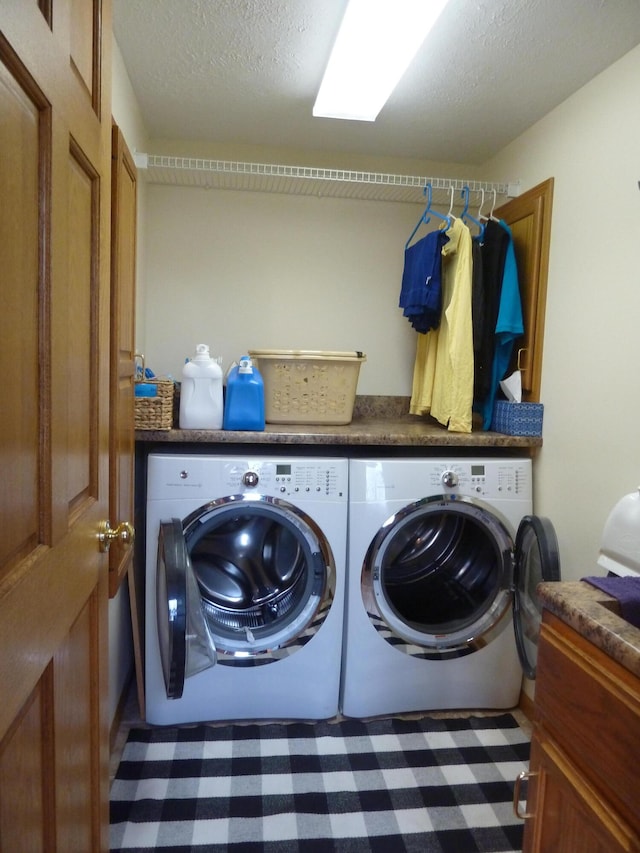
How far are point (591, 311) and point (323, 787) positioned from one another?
5.83ft

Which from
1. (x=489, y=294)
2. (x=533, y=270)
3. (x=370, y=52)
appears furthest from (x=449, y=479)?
(x=370, y=52)

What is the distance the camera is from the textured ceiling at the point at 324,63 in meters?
1.52

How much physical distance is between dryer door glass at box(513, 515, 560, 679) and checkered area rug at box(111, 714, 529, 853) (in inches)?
16.7

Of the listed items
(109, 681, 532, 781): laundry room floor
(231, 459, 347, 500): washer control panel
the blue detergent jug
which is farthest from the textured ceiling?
(109, 681, 532, 781): laundry room floor

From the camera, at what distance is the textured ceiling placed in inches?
60.0

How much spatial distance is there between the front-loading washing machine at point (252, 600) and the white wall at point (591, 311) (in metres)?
0.80

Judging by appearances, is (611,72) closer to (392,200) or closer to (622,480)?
(392,200)

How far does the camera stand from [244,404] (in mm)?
2018

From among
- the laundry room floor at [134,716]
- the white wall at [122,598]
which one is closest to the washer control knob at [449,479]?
the laundry room floor at [134,716]

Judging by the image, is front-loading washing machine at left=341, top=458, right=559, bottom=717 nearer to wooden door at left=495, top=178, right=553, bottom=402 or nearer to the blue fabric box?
the blue fabric box

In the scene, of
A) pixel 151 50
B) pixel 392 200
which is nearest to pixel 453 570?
pixel 392 200

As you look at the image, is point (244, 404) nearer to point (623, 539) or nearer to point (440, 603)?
point (440, 603)

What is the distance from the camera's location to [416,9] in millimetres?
1385

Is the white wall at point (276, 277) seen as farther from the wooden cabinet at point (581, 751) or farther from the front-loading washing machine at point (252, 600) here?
the wooden cabinet at point (581, 751)
